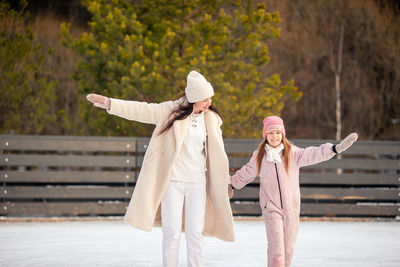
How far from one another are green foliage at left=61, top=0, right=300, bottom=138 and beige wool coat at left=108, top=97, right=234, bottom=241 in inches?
268

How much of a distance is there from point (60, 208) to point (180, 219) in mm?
4843

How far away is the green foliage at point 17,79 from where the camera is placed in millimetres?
13570

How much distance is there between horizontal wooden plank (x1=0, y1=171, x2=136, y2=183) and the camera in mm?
9062

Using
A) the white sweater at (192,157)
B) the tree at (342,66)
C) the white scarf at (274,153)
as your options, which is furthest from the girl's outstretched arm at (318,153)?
the tree at (342,66)

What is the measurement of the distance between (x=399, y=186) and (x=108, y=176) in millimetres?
4122

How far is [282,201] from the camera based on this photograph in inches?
184

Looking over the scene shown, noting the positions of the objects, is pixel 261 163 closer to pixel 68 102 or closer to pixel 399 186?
pixel 399 186

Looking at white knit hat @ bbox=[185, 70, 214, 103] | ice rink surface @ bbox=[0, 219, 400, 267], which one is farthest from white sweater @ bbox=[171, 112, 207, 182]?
ice rink surface @ bbox=[0, 219, 400, 267]

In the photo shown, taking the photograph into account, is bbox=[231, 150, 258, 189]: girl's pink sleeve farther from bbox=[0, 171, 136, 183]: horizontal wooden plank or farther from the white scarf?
bbox=[0, 171, 136, 183]: horizontal wooden plank

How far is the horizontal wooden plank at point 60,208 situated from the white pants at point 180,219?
15.2ft

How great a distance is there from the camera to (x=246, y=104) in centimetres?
1221

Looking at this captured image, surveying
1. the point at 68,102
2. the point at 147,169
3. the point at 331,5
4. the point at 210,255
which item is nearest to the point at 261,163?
the point at 147,169

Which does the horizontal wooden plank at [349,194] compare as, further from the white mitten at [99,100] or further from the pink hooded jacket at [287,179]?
the white mitten at [99,100]

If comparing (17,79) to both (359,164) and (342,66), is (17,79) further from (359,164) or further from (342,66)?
(342,66)
